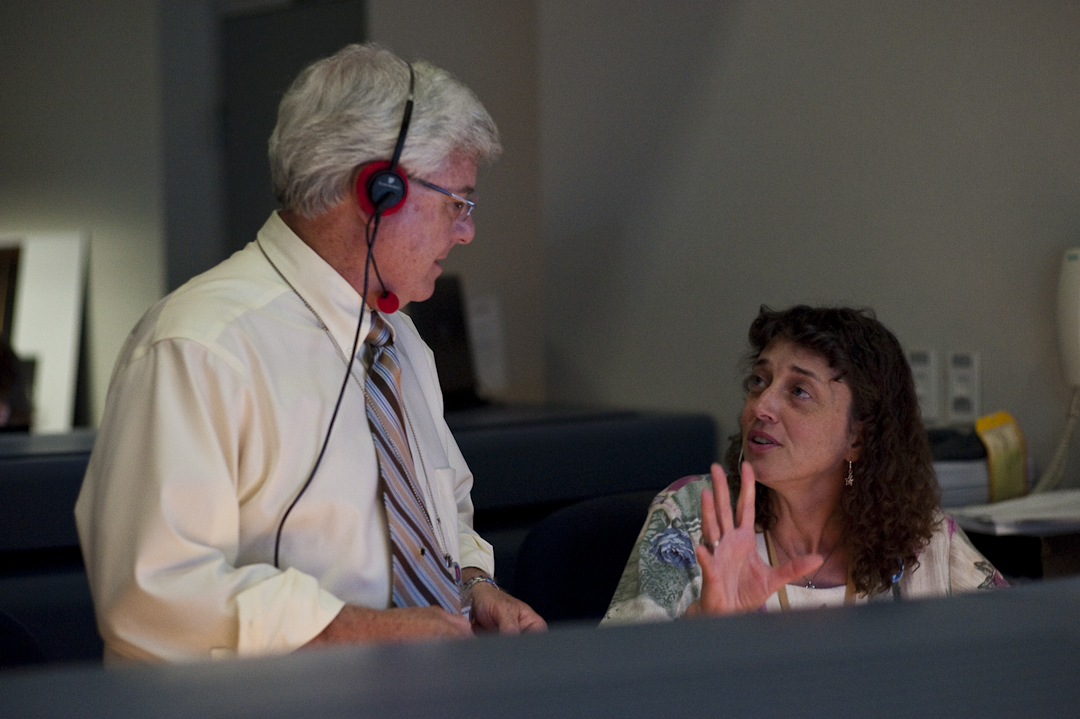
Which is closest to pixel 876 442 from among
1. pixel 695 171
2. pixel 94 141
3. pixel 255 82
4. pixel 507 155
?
pixel 695 171

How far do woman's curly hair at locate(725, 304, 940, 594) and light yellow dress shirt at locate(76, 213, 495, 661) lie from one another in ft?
2.27

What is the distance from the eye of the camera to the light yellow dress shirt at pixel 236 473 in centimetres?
89

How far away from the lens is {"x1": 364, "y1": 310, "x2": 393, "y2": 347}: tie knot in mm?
1113

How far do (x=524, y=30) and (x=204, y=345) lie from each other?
2734 mm

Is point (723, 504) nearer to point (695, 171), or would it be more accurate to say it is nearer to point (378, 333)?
point (378, 333)

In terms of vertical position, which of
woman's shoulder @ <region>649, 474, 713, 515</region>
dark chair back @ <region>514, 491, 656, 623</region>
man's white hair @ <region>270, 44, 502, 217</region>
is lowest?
dark chair back @ <region>514, 491, 656, 623</region>

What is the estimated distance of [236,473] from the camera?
941 millimetres

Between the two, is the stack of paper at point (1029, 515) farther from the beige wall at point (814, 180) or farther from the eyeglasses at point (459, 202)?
the eyeglasses at point (459, 202)

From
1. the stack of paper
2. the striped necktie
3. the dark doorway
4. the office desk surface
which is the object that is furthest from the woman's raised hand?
the dark doorway

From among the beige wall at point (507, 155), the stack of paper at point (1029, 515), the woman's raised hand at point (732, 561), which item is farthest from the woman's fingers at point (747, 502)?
the beige wall at point (507, 155)

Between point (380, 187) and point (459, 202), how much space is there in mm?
116

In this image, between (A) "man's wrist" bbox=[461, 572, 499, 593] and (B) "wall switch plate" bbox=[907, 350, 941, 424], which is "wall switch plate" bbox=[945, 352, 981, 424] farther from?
(A) "man's wrist" bbox=[461, 572, 499, 593]

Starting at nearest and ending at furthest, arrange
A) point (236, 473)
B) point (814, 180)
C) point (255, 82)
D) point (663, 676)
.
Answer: point (663, 676), point (236, 473), point (814, 180), point (255, 82)

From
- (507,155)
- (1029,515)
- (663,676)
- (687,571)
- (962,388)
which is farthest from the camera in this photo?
(507,155)
